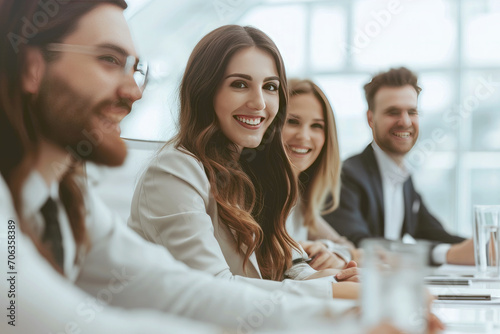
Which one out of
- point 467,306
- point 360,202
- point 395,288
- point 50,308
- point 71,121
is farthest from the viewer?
point 360,202

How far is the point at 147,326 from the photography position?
69cm

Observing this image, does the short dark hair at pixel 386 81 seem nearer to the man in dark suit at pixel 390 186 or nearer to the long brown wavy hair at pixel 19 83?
the man in dark suit at pixel 390 186

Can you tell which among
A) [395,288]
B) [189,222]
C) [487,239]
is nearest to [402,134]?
[487,239]

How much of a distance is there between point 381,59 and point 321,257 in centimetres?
55

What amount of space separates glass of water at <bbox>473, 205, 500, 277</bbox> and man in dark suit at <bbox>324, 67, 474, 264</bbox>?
0.47 feet

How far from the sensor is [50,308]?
32.3 inches

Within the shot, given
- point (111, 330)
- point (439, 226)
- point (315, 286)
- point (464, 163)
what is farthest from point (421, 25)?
point (111, 330)

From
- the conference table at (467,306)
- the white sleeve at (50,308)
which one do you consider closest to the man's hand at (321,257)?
the conference table at (467,306)

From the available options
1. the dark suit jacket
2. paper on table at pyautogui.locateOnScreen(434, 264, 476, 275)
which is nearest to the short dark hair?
the dark suit jacket

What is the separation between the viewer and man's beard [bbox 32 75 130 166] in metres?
1.06

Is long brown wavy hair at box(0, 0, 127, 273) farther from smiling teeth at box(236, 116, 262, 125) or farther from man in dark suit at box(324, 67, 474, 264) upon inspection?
man in dark suit at box(324, 67, 474, 264)

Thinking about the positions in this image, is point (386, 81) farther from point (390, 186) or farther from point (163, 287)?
point (163, 287)

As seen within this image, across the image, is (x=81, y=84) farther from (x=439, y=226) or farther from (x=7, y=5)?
(x=439, y=226)

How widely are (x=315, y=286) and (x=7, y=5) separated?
2.50ft
